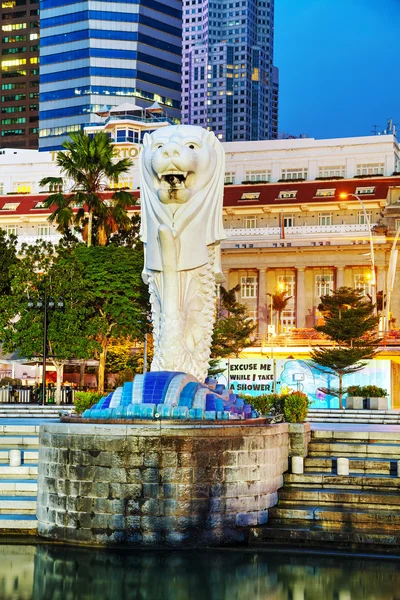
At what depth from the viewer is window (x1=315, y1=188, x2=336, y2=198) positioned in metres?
87.7

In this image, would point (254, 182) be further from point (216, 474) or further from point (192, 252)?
point (216, 474)

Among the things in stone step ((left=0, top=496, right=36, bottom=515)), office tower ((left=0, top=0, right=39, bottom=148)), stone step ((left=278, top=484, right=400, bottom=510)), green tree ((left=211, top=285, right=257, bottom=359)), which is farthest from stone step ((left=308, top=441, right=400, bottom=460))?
office tower ((left=0, top=0, right=39, bottom=148))

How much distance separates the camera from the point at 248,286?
9012cm

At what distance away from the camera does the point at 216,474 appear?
1905cm

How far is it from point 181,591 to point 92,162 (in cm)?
3990

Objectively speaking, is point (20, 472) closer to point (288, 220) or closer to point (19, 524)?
point (19, 524)

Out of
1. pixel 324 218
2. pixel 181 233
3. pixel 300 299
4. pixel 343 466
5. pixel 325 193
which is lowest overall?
pixel 343 466

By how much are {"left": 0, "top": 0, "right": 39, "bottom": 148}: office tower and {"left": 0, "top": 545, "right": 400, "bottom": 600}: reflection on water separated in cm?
16496

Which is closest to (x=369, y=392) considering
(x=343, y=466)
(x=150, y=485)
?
(x=343, y=466)

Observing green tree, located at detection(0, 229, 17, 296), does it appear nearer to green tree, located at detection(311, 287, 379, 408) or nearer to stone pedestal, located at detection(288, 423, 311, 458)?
green tree, located at detection(311, 287, 379, 408)

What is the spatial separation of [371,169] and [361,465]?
241 feet

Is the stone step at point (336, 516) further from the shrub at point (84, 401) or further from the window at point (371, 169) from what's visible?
the window at point (371, 169)

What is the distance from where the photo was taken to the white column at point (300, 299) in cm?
8738

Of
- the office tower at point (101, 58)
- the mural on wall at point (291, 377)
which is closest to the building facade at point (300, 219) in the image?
the mural on wall at point (291, 377)
